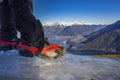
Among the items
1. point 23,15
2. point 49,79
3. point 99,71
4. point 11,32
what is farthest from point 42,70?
point 11,32

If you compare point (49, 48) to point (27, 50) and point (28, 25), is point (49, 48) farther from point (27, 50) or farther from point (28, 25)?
point (28, 25)

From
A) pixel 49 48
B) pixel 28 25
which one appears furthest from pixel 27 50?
pixel 28 25

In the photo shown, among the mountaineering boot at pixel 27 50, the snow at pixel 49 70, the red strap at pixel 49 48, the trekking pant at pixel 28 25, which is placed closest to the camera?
the snow at pixel 49 70

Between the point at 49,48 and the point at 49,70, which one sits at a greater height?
the point at 49,48

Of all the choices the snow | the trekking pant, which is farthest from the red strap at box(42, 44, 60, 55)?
the snow

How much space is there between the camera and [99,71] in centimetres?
936

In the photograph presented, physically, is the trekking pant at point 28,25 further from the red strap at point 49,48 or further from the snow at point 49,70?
the snow at point 49,70

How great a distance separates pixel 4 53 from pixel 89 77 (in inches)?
241

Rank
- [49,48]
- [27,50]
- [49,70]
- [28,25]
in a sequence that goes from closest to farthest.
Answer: [49,70] < [28,25] < [27,50] < [49,48]

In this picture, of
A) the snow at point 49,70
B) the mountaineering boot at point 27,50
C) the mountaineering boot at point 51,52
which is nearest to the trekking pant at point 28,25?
the mountaineering boot at point 27,50

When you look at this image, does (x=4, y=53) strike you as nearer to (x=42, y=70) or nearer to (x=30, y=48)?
(x=30, y=48)

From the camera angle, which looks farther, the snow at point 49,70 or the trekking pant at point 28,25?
the trekking pant at point 28,25

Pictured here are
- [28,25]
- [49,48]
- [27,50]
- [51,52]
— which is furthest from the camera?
[51,52]

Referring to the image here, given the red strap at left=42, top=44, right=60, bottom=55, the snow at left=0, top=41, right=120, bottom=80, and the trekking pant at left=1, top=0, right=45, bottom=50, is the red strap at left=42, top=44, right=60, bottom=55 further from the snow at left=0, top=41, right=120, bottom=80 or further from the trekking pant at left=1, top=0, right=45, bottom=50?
the snow at left=0, top=41, right=120, bottom=80
